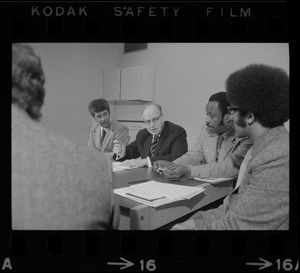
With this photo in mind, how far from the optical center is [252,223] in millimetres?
832

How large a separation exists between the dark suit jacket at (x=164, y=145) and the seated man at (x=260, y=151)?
0.41 metres

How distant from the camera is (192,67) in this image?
1.23 m

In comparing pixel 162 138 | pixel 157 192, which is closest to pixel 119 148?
pixel 162 138

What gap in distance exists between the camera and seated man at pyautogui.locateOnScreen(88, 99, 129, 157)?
1.06m

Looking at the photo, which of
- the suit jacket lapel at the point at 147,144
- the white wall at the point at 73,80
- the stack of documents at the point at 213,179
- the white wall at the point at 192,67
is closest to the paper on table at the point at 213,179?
the stack of documents at the point at 213,179

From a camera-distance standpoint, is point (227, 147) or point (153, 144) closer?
point (227, 147)

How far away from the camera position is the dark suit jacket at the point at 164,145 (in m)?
1.30

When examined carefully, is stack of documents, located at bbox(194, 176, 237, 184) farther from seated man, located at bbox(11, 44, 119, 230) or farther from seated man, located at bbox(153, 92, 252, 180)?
seated man, located at bbox(11, 44, 119, 230)
